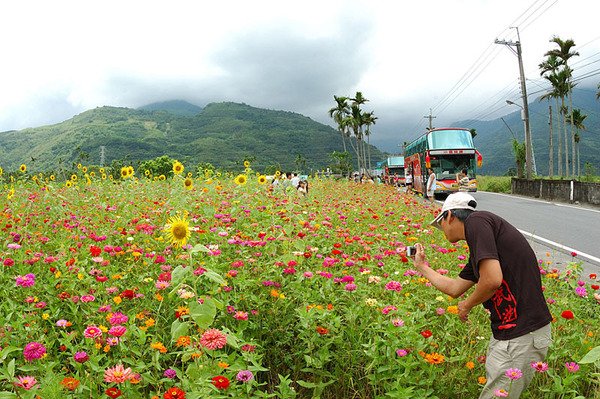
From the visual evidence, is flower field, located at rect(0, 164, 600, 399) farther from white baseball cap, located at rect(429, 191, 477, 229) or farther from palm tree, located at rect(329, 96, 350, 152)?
palm tree, located at rect(329, 96, 350, 152)

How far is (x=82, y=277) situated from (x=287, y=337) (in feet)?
4.63

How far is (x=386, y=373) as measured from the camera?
2533mm

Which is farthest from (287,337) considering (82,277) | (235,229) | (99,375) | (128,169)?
(128,169)

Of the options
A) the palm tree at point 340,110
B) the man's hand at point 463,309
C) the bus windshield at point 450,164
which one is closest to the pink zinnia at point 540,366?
the man's hand at point 463,309

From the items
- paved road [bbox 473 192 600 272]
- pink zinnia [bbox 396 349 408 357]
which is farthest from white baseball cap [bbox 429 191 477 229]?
paved road [bbox 473 192 600 272]

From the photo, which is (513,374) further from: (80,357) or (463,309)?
(80,357)

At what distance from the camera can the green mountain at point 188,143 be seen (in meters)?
128

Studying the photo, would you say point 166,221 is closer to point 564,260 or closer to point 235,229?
point 235,229

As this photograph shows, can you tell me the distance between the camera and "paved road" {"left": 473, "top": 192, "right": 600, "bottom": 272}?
7.47 m

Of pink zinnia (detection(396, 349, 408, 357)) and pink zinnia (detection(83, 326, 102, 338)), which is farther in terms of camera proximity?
pink zinnia (detection(396, 349, 408, 357))

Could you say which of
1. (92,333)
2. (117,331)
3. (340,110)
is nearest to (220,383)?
(117,331)

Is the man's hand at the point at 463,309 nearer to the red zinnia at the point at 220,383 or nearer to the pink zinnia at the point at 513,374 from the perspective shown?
the pink zinnia at the point at 513,374

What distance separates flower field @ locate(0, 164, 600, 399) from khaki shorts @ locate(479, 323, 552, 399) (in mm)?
Result: 63

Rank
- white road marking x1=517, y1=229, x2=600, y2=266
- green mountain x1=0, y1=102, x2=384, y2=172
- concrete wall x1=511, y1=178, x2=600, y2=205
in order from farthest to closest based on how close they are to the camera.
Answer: green mountain x1=0, y1=102, x2=384, y2=172 → concrete wall x1=511, y1=178, x2=600, y2=205 → white road marking x1=517, y1=229, x2=600, y2=266
